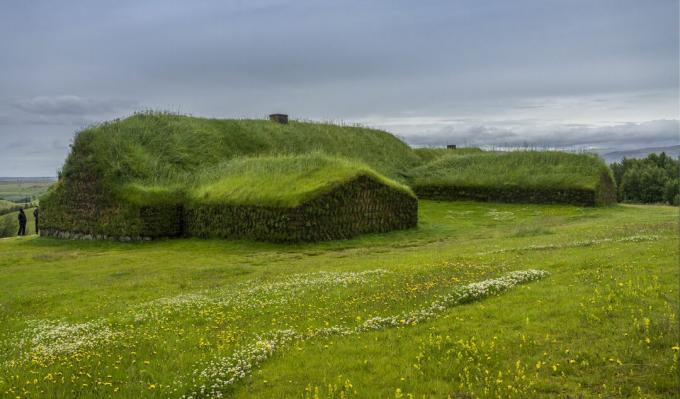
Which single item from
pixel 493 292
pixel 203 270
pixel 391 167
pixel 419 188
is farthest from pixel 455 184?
pixel 493 292

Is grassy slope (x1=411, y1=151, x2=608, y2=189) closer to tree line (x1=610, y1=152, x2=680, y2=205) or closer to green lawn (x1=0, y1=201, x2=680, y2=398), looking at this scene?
tree line (x1=610, y1=152, x2=680, y2=205)

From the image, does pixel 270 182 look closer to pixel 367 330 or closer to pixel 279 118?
pixel 367 330

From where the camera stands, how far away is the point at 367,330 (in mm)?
12367

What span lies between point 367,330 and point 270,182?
25305mm

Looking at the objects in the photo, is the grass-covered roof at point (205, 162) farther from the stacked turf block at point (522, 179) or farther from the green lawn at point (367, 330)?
the green lawn at point (367, 330)

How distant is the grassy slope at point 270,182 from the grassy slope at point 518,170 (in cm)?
2022

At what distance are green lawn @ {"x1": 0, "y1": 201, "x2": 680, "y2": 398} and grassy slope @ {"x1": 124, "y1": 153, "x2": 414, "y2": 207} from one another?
37.5 feet

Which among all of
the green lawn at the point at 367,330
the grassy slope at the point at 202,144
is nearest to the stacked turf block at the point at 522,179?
the grassy slope at the point at 202,144

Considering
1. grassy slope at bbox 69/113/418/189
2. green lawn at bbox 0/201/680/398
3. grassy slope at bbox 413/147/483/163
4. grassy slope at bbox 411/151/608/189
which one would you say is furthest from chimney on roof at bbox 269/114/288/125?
green lawn at bbox 0/201/680/398

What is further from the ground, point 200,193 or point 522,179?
point 522,179

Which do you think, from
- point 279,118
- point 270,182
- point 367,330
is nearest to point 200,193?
point 270,182

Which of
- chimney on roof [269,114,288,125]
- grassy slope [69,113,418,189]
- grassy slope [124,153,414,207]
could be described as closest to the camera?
grassy slope [124,153,414,207]

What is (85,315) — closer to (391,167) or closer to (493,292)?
(493,292)

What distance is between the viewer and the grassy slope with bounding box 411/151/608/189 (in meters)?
53.4
